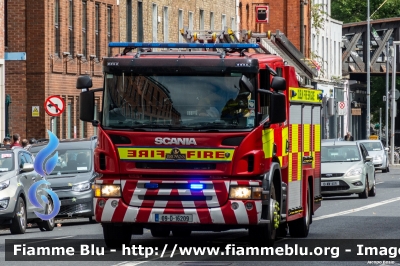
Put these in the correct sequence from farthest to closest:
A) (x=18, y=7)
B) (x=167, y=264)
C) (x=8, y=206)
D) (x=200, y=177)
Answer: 1. (x=18, y=7)
2. (x=8, y=206)
3. (x=200, y=177)
4. (x=167, y=264)

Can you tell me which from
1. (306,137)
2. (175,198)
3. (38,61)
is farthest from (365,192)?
(175,198)

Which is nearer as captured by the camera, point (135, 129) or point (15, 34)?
point (135, 129)

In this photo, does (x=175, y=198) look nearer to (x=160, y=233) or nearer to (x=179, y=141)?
(x=179, y=141)

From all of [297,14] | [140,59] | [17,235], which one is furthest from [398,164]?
[140,59]

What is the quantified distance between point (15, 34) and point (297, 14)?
115 feet

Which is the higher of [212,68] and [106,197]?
[212,68]

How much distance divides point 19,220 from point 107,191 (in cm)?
668

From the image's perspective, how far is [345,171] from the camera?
35.5 metres

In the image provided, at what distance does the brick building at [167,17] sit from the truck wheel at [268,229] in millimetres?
35832

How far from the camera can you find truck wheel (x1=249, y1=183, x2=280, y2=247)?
58.7 ft

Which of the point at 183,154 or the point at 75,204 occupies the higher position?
the point at 183,154

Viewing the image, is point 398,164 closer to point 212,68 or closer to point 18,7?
point 18,7

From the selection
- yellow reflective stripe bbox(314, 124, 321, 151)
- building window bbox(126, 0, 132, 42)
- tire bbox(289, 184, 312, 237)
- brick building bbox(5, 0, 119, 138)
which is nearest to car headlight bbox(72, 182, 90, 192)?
yellow reflective stripe bbox(314, 124, 321, 151)

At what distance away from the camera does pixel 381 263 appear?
1634 cm
